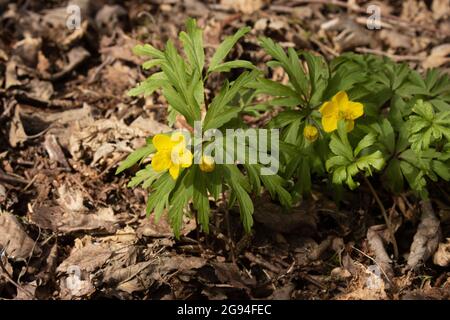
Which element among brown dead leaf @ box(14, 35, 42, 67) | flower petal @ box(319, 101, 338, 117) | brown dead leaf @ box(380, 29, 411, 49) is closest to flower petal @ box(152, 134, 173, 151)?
flower petal @ box(319, 101, 338, 117)

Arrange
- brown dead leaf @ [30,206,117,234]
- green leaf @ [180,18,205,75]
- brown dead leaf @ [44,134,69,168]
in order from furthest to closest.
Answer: brown dead leaf @ [44,134,69,168] → brown dead leaf @ [30,206,117,234] → green leaf @ [180,18,205,75]

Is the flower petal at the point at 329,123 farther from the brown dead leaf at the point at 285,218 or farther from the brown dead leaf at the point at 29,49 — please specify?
the brown dead leaf at the point at 29,49

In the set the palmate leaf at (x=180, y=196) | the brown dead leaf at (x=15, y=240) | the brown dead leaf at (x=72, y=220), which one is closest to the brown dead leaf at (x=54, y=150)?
the brown dead leaf at (x=72, y=220)

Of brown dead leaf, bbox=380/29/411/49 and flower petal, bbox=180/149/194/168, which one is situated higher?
brown dead leaf, bbox=380/29/411/49

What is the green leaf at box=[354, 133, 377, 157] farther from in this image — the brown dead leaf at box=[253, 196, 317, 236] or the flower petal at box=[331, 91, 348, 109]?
the brown dead leaf at box=[253, 196, 317, 236]

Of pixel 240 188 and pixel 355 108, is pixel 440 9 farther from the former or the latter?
pixel 240 188
